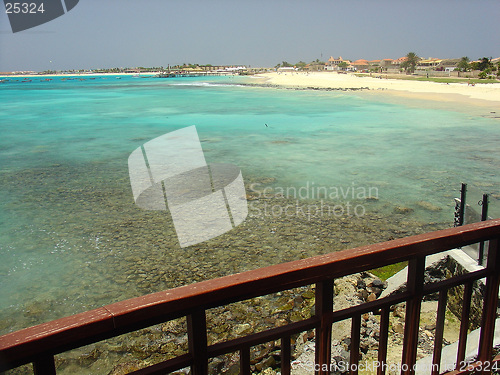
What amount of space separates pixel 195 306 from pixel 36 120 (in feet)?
93.8

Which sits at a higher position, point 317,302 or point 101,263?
point 317,302

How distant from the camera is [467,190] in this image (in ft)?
13.6

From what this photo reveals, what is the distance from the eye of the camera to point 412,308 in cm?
160

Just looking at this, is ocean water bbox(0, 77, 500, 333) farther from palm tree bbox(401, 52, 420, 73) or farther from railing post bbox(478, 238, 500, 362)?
palm tree bbox(401, 52, 420, 73)

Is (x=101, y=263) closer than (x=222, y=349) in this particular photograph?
No

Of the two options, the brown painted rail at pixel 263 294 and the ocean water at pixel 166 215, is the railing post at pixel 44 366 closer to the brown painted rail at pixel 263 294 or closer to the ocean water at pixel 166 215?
the brown painted rail at pixel 263 294

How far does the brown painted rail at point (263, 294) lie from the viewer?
0.99 metres

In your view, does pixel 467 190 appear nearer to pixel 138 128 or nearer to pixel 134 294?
pixel 134 294

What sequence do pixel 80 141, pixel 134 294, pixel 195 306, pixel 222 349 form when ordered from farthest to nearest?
1. pixel 80 141
2. pixel 134 294
3. pixel 222 349
4. pixel 195 306

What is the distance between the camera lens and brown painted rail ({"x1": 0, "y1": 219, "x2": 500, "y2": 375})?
988 millimetres

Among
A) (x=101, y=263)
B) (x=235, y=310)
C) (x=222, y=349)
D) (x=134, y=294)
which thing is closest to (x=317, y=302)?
(x=222, y=349)
